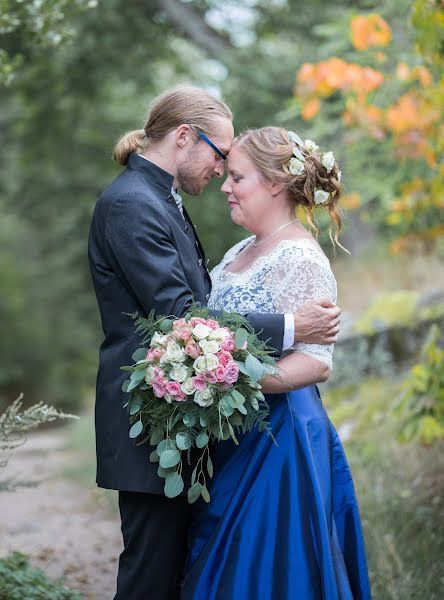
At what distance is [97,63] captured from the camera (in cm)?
1503

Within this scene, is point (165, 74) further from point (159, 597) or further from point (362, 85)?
point (159, 597)

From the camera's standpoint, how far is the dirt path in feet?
15.9

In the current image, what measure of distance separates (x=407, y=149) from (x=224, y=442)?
A: 4418 millimetres

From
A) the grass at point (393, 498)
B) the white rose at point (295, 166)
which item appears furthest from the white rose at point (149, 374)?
the grass at point (393, 498)

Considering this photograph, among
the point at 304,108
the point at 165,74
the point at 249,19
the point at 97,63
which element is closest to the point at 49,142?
the point at 97,63

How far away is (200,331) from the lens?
8.93 feet

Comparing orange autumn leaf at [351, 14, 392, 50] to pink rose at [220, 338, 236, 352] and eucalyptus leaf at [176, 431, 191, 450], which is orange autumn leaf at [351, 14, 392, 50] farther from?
eucalyptus leaf at [176, 431, 191, 450]

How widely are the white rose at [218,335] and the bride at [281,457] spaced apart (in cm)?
30

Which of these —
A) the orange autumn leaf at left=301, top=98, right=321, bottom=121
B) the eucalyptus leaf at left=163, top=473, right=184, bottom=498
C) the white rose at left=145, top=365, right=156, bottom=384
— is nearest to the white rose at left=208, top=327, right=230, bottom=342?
the white rose at left=145, top=365, right=156, bottom=384

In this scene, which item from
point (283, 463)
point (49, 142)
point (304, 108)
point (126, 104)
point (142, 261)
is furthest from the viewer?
point (126, 104)

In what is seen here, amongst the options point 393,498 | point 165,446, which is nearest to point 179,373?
point 165,446

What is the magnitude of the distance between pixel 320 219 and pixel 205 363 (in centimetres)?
768

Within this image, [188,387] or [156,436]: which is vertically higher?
[188,387]

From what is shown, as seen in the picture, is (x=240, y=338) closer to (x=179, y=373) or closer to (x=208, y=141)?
(x=179, y=373)
